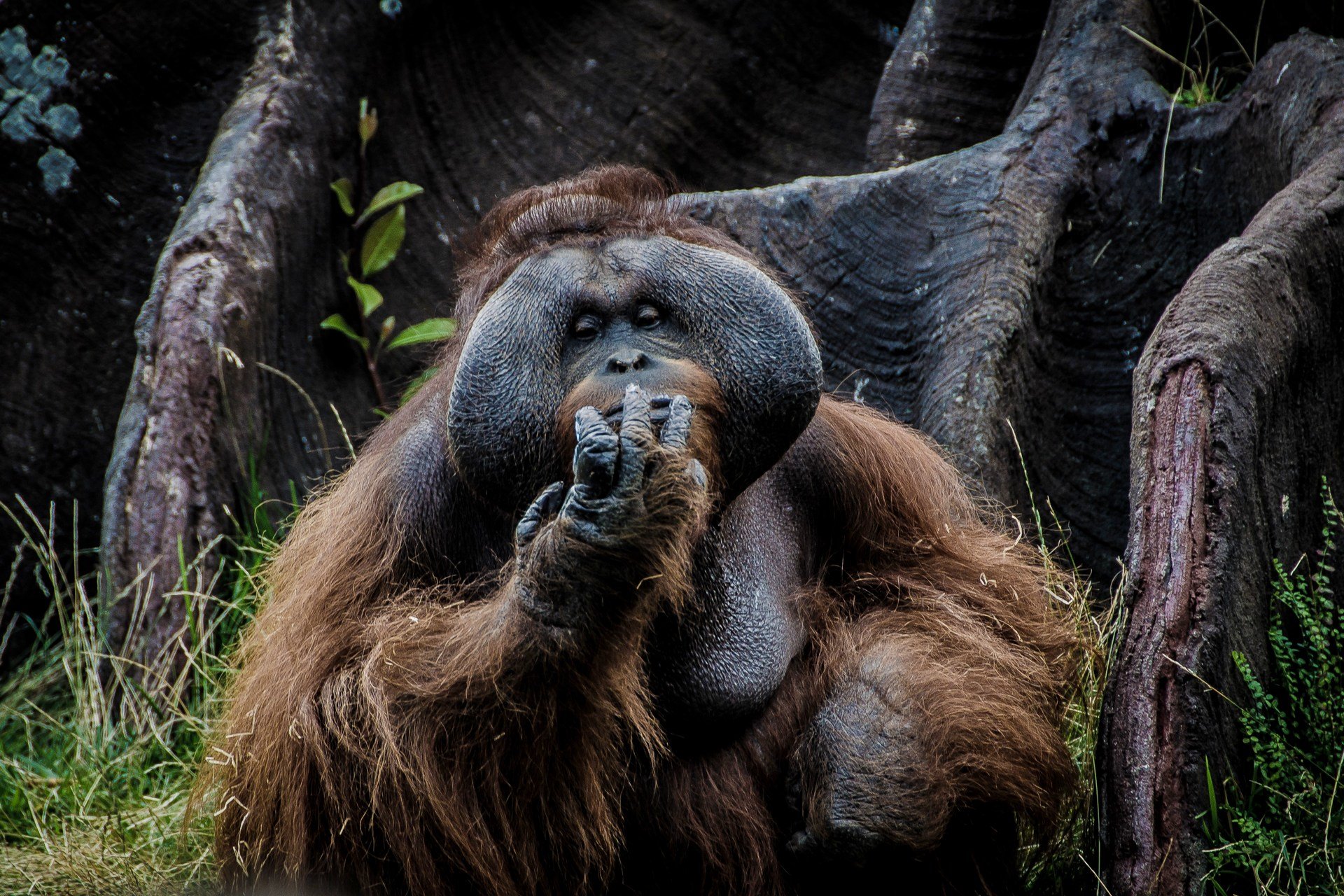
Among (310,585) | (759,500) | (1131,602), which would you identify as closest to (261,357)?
(310,585)

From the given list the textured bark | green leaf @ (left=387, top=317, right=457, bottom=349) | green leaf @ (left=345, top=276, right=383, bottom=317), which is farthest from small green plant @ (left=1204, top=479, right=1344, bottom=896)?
the textured bark

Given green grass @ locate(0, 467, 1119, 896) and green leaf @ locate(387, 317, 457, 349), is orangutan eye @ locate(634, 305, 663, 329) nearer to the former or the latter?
green grass @ locate(0, 467, 1119, 896)

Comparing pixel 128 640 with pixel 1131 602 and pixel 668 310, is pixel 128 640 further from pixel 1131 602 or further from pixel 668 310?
pixel 1131 602

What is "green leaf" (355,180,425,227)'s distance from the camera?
388cm

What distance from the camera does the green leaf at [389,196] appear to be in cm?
388

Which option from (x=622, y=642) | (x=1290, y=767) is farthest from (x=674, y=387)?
(x=1290, y=767)

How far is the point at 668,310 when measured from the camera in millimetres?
2105

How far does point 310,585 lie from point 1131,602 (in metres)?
1.49

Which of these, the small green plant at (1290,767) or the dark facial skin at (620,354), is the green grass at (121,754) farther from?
the small green plant at (1290,767)

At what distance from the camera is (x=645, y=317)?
Answer: 2.09 m

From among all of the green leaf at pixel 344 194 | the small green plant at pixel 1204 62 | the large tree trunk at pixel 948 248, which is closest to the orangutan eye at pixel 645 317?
the large tree trunk at pixel 948 248

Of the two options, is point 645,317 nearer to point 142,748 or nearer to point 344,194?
point 142,748

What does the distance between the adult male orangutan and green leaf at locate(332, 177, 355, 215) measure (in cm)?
155

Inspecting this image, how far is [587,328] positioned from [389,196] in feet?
6.75
